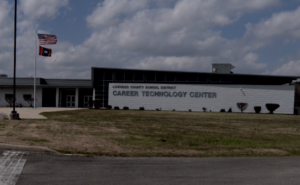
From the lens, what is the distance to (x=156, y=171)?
867 cm

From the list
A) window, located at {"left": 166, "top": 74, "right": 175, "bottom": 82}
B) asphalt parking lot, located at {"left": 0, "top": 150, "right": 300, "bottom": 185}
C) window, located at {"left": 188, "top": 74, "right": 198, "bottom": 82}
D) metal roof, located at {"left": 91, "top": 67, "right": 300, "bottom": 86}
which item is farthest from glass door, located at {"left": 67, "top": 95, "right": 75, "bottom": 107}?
asphalt parking lot, located at {"left": 0, "top": 150, "right": 300, "bottom": 185}

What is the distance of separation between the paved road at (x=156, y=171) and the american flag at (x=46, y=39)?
92.5 ft

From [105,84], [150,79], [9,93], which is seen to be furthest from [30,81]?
[150,79]

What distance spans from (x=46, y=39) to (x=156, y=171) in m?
30.8

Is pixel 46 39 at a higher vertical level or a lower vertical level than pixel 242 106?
higher

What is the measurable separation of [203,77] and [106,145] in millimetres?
41884

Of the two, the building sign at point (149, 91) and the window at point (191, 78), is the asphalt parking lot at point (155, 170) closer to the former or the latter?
the building sign at point (149, 91)

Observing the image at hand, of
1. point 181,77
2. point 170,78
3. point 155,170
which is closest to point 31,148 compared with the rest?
point 155,170

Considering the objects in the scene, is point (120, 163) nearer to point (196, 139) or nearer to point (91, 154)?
point (91, 154)

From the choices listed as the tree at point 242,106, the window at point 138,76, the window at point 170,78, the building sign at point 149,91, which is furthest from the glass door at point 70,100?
the tree at point 242,106

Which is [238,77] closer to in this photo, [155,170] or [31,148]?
[31,148]

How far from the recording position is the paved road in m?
7.65

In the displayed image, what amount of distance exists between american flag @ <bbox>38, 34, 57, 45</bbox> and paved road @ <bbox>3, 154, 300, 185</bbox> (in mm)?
28207

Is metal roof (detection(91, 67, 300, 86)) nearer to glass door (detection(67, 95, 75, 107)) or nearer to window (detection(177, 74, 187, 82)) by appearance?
window (detection(177, 74, 187, 82))
